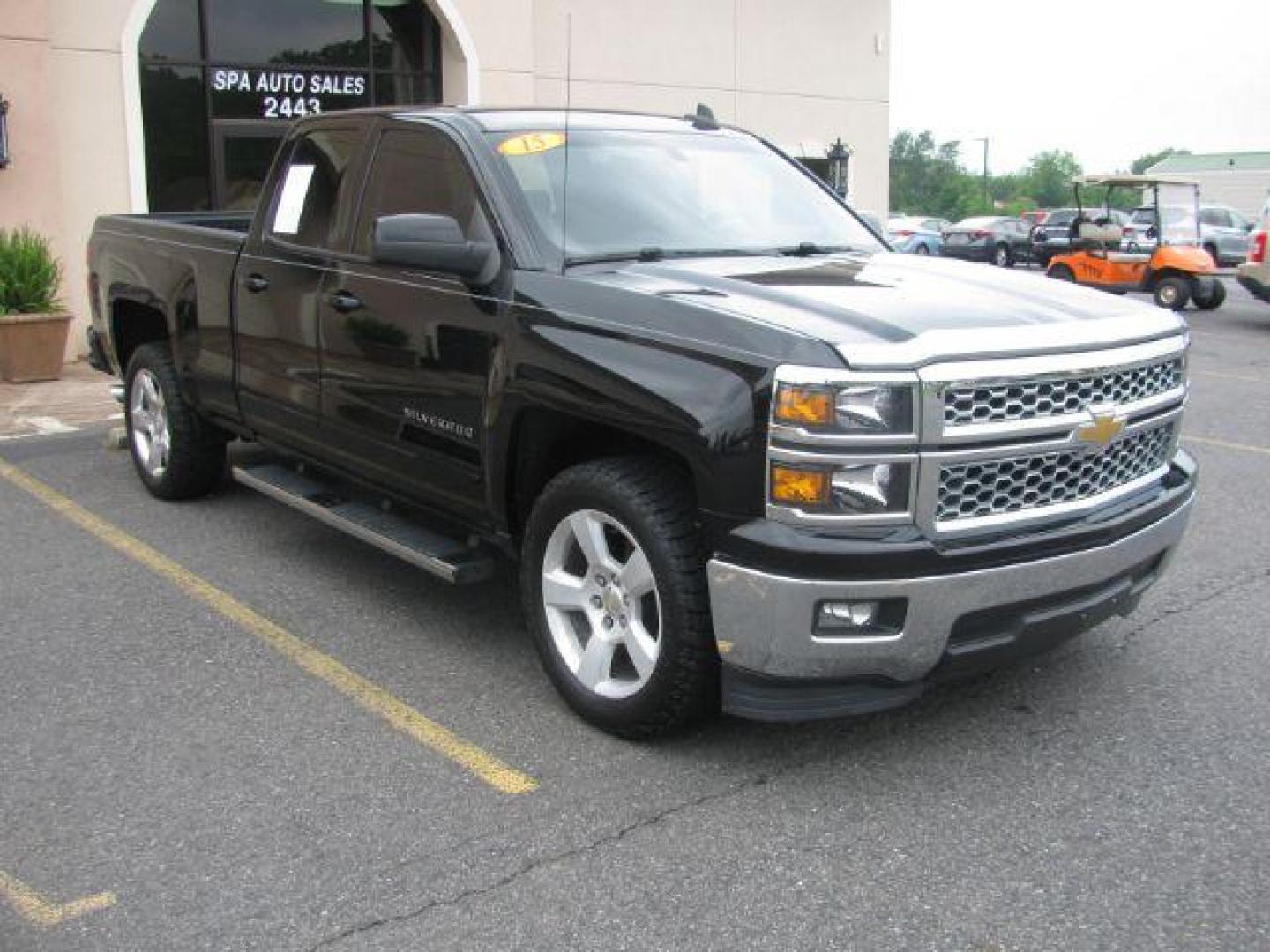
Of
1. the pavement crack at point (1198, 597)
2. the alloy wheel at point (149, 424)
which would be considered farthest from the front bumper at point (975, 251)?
the alloy wheel at point (149, 424)

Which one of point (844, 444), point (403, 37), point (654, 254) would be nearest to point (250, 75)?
point (403, 37)

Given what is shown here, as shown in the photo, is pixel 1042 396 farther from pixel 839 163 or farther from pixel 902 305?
pixel 839 163

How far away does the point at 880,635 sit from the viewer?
3572 mm

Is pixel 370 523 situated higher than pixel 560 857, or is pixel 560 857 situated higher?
pixel 370 523

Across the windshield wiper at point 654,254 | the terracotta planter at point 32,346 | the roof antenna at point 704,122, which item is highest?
the roof antenna at point 704,122

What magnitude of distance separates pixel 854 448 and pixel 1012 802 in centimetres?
118

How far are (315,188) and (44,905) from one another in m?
3.38

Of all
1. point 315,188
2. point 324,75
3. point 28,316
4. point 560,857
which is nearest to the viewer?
point 560,857

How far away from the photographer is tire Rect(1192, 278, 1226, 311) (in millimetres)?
19922

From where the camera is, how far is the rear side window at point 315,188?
217 inches

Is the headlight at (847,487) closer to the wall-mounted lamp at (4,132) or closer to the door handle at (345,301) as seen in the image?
the door handle at (345,301)

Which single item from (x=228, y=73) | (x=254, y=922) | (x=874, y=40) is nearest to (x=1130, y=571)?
(x=254, y=922)

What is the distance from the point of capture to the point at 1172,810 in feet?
12.2

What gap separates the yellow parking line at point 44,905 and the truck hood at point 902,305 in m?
2.27
